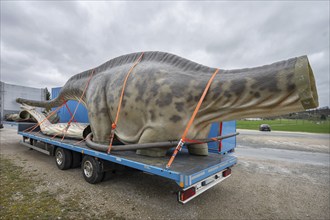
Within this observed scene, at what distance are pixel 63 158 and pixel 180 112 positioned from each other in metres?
3.96

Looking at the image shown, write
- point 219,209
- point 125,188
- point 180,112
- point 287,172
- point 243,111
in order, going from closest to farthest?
point 243,111, point 180,112, point 219,209, point 125,188, point 287,172

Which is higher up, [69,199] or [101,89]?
[101,89]

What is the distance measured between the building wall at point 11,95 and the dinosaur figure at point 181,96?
8.55 metres

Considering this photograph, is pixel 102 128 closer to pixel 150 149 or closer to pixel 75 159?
pixel 150 149

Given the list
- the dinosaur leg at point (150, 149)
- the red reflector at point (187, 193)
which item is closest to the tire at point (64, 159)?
the dinosaur leg at point (150, 149)

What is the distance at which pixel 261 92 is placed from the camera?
2.76 meters

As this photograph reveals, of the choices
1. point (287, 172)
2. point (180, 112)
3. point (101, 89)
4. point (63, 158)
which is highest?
point (101, 89)

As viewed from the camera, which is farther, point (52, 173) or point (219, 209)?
point (52, 173)

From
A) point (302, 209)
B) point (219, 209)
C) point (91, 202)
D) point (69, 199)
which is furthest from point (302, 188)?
point (69, 199)

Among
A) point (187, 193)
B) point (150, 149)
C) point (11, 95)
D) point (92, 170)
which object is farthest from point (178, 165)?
point (11, 95)

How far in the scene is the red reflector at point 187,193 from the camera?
2789 mm

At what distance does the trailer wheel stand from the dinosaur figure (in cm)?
46

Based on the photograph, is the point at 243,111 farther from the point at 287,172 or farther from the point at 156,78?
the point at 287,172

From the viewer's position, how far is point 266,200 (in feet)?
13.5
